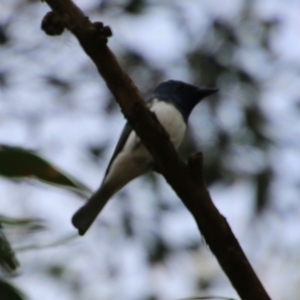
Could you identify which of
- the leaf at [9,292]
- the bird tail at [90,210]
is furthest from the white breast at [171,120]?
the leaf at [9,292]

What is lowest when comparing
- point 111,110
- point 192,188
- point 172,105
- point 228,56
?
point 192,188

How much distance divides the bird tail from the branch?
1.52 feet

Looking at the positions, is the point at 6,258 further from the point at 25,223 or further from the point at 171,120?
the point at 171,120

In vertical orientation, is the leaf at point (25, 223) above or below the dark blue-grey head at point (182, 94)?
below

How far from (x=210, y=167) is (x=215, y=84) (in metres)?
0.46

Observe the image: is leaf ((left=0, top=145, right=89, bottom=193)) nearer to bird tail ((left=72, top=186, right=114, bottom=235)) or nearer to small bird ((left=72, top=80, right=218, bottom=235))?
bird tail ((left=72, top=186, right=114, bottom=235))

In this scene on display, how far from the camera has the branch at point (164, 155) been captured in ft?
A: 3.22

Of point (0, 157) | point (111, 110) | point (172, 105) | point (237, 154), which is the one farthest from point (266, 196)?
point (0, 157)

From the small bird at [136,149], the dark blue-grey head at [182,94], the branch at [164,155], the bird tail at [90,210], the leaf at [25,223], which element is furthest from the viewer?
the dark blue-grey head at [182,94]

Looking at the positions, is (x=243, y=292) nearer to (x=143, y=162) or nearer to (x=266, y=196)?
(x=143, y=162)

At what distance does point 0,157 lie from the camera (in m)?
1.13

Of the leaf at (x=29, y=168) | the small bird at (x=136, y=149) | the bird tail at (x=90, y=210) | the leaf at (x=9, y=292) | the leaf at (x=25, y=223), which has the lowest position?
the leaf at (x=9, y=292)

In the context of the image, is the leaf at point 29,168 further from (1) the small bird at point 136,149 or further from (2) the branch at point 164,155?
(1) the small bird at point 136,149

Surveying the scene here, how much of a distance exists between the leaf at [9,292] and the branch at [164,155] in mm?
239
